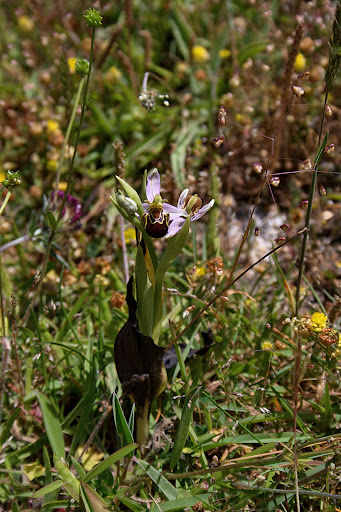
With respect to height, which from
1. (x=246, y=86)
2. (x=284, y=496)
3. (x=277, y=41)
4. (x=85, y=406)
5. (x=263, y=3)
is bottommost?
(x=284, y=496)

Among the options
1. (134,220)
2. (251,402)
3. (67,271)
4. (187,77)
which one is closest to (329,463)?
(251,402)

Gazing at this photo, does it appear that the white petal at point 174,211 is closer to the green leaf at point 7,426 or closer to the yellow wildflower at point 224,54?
the green leaf at point 7,426

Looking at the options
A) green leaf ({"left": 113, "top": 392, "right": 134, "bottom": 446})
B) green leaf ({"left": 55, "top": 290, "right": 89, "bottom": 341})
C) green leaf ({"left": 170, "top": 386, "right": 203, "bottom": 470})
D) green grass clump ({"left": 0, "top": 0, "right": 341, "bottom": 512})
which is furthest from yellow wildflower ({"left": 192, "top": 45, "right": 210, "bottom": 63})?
green leaf ({"left": 113, "top": 392, "right": 134, "bottom": 446})

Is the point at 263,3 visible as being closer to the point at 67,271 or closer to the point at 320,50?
the point at 320,50

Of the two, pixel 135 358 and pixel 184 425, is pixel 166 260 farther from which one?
pixel 184 425

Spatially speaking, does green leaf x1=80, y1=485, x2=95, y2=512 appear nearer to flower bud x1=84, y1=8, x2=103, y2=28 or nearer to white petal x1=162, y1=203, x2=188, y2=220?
white petal x1=162, y1=203, x2=188, y2=220

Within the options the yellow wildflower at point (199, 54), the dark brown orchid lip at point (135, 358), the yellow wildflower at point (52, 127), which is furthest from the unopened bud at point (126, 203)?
the yellow wildflower at point (199, 54)
